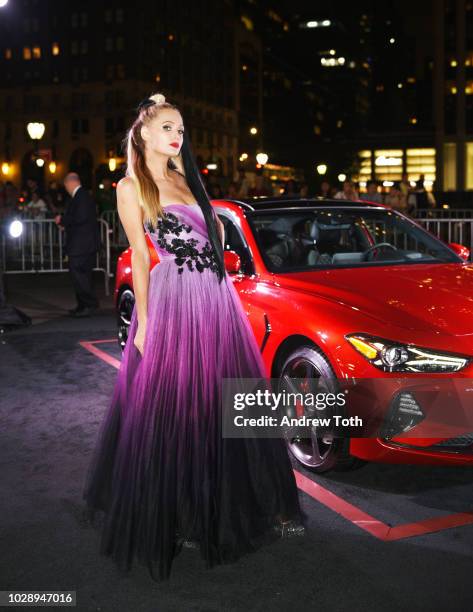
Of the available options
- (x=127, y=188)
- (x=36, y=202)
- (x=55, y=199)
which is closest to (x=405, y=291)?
(x=127, y=188)

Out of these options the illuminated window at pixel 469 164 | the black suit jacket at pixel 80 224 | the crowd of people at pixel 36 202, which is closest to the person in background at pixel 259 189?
the crowd of people at pixel 36 202

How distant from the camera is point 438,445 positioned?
4.56 m

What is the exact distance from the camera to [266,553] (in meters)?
3.99

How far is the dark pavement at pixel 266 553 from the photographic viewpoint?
11.6 feet

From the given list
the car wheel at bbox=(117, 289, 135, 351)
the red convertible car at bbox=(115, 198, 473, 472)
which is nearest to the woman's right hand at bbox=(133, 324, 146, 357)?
the red convertible car at bbox=(115, 198, 473, 472)

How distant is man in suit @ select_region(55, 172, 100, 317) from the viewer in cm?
1241

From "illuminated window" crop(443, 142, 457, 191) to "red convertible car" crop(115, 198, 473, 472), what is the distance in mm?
83135

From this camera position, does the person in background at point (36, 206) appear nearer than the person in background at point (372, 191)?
No

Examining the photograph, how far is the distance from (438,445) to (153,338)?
1.66 m

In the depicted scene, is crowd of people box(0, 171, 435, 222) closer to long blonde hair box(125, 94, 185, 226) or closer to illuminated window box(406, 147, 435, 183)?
long blonde hair box(125, 94, 185, 226)

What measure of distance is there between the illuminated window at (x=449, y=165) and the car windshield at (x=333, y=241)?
83124 mm

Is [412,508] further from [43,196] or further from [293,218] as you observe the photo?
[43,196]

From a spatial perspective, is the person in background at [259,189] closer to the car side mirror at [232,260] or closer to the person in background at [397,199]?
the person in background at [397,199]

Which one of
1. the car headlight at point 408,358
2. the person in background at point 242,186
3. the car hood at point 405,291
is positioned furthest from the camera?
the person in background at point 242,186
